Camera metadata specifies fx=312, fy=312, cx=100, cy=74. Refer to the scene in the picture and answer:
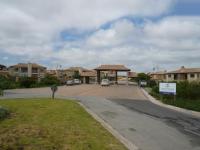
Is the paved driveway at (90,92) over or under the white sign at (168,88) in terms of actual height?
under

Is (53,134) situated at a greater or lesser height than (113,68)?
lesser

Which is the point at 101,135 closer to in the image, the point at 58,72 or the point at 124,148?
the point at 124,148

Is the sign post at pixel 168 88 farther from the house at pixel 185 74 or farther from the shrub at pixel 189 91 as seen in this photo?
the house at pixel 185 74

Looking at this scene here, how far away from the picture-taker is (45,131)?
35.2 ft

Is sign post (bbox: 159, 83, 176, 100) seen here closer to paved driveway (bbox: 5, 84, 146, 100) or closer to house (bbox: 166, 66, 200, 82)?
paved driveway (bbox: 5, 84, 146, 100)

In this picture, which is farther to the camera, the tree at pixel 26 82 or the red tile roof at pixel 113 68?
the red tile roof at pixel 113 68

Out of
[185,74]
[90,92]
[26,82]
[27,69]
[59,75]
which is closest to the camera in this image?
[90,92]

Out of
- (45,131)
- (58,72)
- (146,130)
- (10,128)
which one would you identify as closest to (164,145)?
(146,130)

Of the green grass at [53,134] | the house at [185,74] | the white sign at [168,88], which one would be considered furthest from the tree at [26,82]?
the green grass at [53,134]

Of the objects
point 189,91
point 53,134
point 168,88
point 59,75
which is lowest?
point 53,134

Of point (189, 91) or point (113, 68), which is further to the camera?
point (113, 68)

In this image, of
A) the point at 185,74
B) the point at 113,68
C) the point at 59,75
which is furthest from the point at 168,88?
the point at 59,75

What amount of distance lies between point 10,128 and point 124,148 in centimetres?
448

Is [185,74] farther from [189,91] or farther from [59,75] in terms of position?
[189,91]
